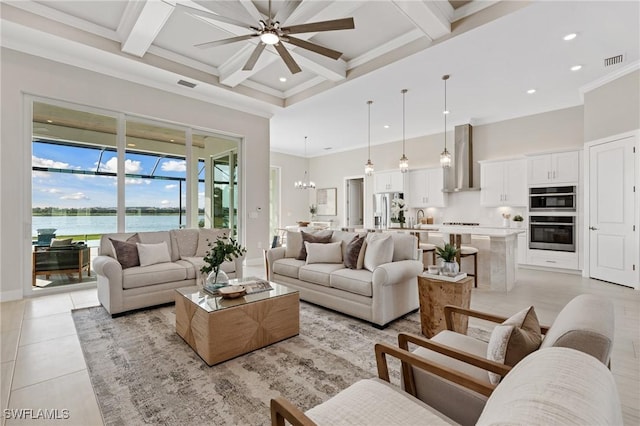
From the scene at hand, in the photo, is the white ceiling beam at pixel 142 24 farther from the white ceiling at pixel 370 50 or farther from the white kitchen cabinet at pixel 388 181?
the white kitchen cabinet at pixel 388 181

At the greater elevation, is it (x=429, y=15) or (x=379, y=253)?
(x=429, y=15)

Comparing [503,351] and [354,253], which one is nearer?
[503,351]

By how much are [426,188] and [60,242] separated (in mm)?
7540

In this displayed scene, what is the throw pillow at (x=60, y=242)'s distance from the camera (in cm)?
430

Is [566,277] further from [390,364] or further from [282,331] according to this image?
[282,331]

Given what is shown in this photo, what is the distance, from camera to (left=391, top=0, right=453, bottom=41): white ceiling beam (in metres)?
3.12

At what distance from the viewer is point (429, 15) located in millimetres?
3252

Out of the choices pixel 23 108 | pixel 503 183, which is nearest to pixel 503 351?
pixel 23 108

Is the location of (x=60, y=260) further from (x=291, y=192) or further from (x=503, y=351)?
(x=291, y=192)

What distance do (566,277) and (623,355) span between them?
3408 mm

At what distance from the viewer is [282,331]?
2730 mm

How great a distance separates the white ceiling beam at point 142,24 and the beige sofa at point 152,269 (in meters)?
2.57

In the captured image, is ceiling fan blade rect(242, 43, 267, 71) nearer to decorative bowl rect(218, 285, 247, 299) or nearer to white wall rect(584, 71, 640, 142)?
decorative bowl rect(218, 285, 247, 299)

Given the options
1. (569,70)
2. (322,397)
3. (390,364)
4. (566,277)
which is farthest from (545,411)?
(566,277)
